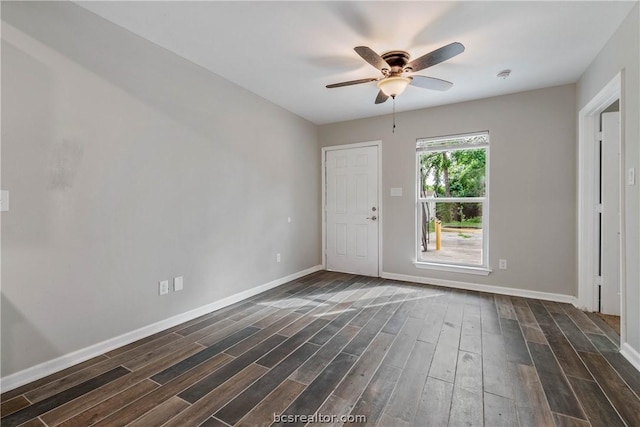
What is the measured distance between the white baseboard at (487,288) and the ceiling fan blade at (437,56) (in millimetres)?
2938

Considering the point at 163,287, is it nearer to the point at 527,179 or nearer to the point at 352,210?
the point at 352,210

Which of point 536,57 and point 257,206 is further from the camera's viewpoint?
point 257,206

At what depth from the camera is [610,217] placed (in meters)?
2.92

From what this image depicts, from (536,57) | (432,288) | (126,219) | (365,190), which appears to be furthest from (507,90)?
(126,219)

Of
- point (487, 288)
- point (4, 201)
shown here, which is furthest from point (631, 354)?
point (4, 201)

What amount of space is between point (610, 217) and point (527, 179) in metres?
0.89

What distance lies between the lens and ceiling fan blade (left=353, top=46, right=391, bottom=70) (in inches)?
83.3

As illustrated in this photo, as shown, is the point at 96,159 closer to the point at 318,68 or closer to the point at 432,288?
the point at 318,68

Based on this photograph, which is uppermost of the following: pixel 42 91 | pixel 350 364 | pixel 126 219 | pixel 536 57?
pixel 536 57

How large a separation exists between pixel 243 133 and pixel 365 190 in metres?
2.14

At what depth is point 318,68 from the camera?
2.97 metres

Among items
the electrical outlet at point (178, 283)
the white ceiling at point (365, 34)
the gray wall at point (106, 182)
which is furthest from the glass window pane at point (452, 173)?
the electrical outlet at point (178, 283)

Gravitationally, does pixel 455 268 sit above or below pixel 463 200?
below

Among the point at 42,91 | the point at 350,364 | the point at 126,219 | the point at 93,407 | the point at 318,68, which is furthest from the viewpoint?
the point at 318,68
